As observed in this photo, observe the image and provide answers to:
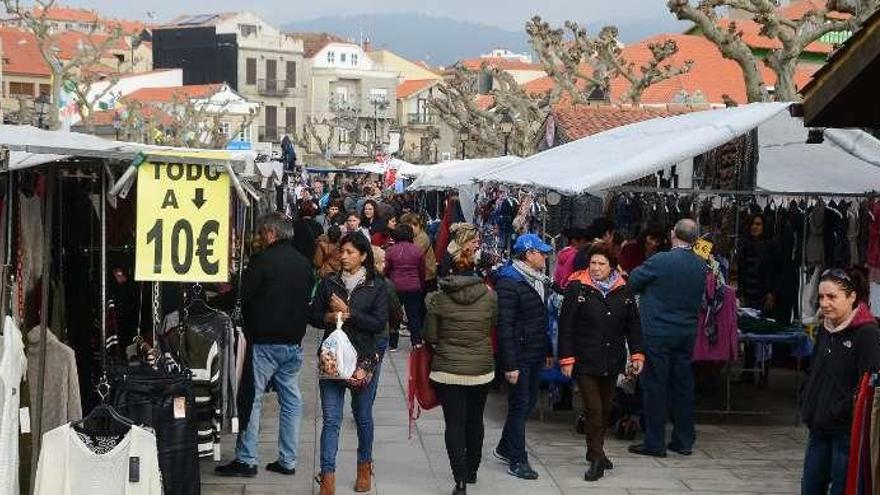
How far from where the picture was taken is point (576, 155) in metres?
11.5

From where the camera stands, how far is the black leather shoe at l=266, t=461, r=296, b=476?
8.10 meters

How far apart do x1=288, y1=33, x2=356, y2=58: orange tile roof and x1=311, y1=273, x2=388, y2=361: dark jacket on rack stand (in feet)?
285

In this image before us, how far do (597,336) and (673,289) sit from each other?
1122 millimetres

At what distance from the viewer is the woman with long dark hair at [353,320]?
735 cm

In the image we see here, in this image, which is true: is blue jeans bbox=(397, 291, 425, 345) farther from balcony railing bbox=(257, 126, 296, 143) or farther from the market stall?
balcony railing bbox=(257, 126, 296, 143)

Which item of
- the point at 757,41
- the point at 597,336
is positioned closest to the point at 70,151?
the point at 597,336

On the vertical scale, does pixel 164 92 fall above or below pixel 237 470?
above

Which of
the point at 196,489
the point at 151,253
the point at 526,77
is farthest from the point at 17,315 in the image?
the point at 526,77

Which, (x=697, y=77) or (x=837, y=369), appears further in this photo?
(x=697, y=77)

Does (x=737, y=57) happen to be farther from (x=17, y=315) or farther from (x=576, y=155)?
(x=17, y=315)

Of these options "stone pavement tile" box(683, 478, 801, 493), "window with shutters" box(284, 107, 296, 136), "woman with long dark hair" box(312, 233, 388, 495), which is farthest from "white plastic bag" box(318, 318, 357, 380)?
"window with shutters" box(284, 107, 296, 136)

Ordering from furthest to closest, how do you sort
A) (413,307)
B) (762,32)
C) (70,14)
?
(70,14) < (762,32) < (413,307)

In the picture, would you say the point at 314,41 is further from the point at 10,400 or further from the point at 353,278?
the point at 10,400

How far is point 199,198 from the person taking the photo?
654 centimetres
